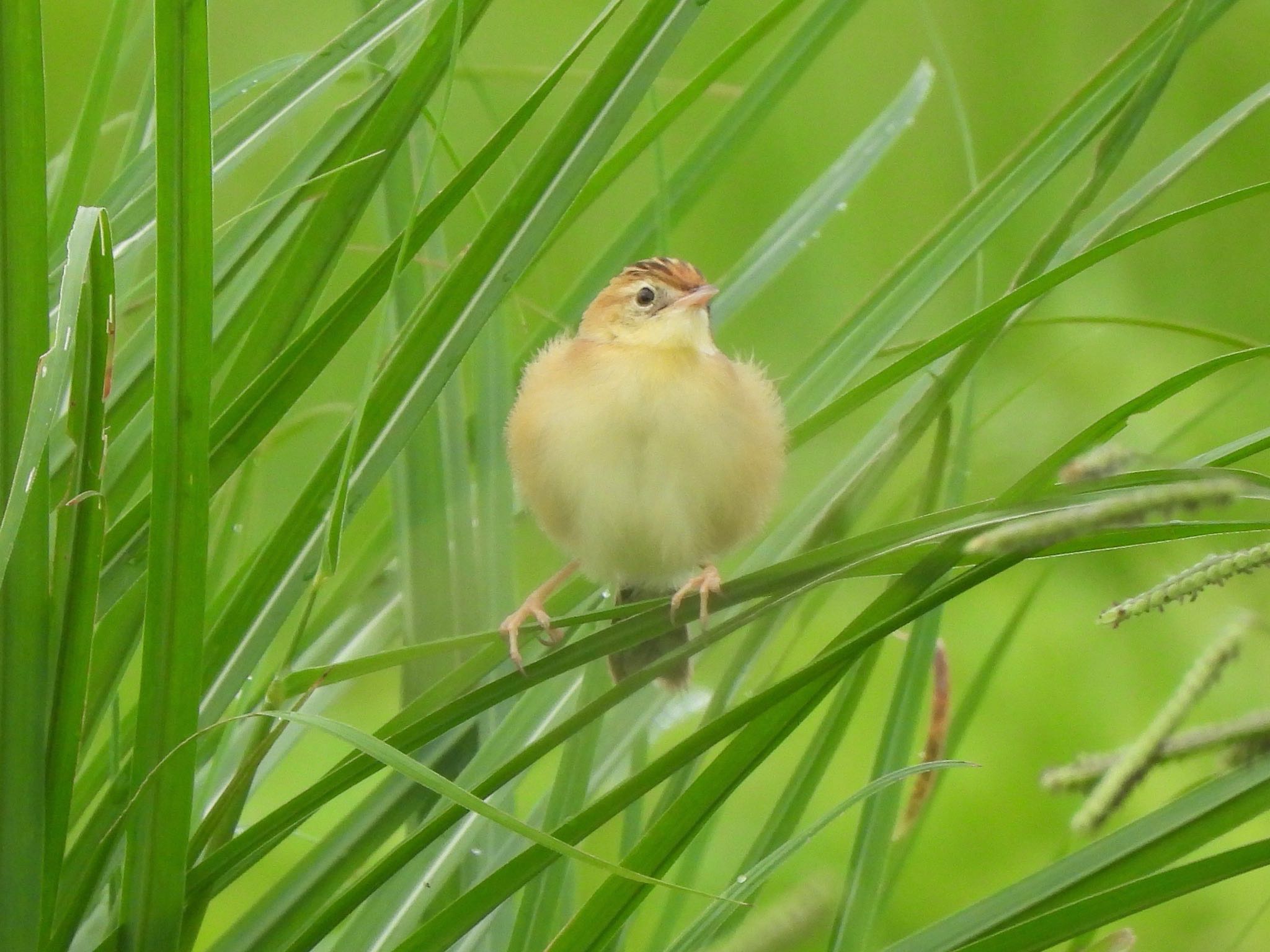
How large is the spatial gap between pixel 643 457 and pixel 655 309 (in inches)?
9.9

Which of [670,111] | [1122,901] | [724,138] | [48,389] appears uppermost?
[724,138]

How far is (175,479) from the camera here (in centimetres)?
87

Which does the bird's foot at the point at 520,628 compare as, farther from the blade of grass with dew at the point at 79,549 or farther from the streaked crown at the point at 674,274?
the streaked crown at the point at 674,274

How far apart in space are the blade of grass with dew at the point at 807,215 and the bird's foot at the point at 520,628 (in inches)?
14.6

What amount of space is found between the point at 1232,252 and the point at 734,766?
3.31 meters

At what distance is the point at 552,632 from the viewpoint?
1340 millimetres

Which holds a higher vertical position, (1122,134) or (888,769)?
(1122,134)

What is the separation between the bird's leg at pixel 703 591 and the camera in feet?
3.68

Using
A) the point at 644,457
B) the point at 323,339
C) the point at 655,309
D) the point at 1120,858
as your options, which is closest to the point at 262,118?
the point at 323,339

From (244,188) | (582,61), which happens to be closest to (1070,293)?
(582,61)

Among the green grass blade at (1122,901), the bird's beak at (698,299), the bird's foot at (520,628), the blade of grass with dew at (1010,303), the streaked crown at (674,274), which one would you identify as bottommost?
the green grass blade at (1122,901)

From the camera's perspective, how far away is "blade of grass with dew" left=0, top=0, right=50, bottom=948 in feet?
2.84

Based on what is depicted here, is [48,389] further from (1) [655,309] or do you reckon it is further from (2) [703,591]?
(1) [655,309]

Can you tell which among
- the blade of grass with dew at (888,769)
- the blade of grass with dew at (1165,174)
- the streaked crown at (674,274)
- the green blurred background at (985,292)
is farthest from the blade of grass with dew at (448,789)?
the green blurred background at (985,292)
